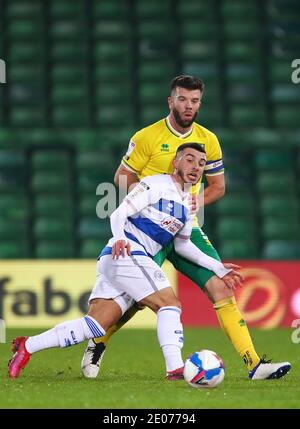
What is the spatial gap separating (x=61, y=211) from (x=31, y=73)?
2605 millimetres

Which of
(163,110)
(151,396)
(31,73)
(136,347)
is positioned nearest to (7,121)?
(31,73)

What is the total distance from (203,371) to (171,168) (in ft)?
5.54

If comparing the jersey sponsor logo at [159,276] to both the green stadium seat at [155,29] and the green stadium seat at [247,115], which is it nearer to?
the green stadium seat at [247,115]

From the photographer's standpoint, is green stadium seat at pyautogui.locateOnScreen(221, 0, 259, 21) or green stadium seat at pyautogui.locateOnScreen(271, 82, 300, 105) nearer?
green stadium seat at pyautogui.locateOnScreen(271, 82, 300, 105)

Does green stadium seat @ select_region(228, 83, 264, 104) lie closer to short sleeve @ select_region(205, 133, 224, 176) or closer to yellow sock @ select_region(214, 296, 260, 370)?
short sleeve @ select_region(205, 133, 224, 176)

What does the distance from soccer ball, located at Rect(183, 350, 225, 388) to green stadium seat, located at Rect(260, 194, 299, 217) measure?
9.35 meters

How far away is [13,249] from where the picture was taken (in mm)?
16047

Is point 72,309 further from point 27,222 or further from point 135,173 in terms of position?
point 135,173

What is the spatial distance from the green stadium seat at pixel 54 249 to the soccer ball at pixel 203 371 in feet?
29.2

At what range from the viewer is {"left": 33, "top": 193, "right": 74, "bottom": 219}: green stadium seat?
53.2ft

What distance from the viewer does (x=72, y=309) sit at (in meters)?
14.2

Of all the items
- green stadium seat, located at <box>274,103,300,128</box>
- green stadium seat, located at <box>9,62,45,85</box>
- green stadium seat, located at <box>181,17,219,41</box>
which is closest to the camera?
green stadium seat, located at <box>274,103,300,128</box>

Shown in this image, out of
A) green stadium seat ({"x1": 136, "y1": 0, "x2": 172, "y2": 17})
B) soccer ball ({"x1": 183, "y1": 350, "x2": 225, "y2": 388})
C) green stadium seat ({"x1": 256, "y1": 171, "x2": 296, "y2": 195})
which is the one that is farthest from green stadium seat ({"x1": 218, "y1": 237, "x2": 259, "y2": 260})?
soccer ball ({"x1": 183, "y1": 350, "x2": 225, "y2": 388})

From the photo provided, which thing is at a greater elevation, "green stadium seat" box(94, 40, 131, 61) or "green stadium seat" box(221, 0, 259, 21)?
"green stadium seat" box(221, 0, 259, 21)
